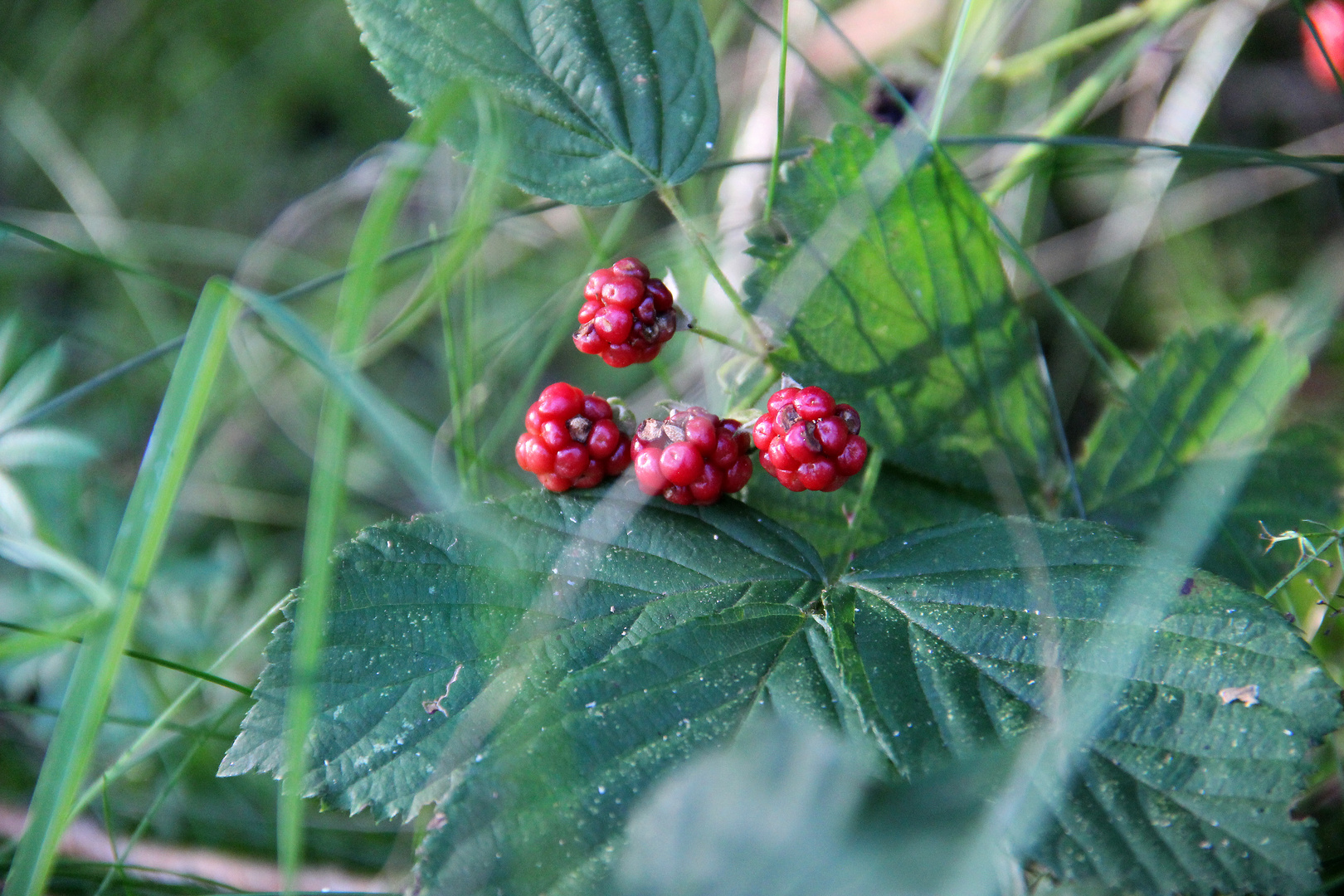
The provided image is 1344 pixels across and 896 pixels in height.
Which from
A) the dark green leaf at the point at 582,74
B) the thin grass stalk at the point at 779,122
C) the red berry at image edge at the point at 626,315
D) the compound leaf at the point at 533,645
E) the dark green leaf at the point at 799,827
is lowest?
the dark green leaf at the point at 799,827

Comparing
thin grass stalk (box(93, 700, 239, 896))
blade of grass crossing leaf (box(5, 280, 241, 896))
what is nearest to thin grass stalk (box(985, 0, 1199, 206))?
blade of grass crossing leaf (box(5, 280, 241, 896))

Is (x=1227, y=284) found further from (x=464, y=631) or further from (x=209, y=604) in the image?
(x=209, y=604)

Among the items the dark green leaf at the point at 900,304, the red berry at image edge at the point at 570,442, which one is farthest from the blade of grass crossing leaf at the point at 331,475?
the dark green leaf at the point at 900,304

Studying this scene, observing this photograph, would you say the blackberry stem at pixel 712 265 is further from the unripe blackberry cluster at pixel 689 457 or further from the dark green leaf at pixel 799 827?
the dark green leaf at pixel 799 827

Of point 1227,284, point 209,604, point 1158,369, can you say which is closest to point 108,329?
point 209,604

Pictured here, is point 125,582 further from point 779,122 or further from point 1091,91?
point 1091,91

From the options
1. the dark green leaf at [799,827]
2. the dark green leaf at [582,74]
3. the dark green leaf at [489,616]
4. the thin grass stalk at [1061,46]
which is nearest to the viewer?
the dark green leaf at [799,827]
